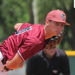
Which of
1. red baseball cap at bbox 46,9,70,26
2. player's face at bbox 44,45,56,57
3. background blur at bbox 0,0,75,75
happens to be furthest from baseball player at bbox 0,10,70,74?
background blur at bbox 0,0,75,75

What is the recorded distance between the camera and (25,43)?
343 cm

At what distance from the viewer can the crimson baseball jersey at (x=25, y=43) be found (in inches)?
134

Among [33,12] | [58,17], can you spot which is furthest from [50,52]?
[33,12]

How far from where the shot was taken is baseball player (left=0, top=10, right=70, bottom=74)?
3.41 metres

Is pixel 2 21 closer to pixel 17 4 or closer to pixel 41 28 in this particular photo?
pixel 17 4

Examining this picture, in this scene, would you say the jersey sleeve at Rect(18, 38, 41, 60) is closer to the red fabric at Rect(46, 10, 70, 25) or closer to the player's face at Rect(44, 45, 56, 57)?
the red fabric at Rect(46, 10, 70, 25)

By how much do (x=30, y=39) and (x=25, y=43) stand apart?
8 cm

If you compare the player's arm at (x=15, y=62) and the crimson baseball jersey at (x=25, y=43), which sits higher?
the crimson baseball jersey at (x=25, y=43)

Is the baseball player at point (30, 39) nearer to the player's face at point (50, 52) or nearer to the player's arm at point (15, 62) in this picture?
the player's arm at point (15, 62)

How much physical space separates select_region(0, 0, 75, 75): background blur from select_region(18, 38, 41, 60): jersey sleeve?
345 inches

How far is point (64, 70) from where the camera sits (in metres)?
4.88

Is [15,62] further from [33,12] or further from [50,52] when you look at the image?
[33,12]

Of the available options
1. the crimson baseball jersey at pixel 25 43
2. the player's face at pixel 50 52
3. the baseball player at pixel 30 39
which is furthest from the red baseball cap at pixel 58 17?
the player's face at pixel 50 52

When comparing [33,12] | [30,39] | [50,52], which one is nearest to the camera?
[30,39]
